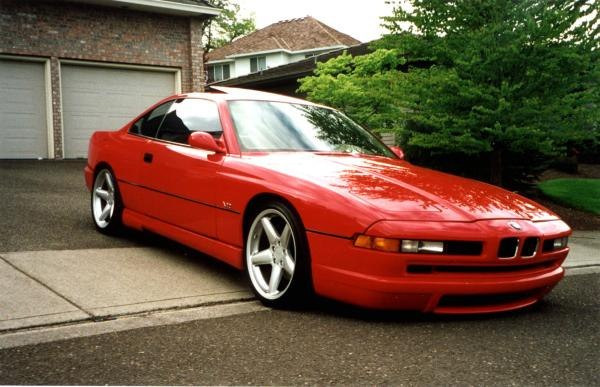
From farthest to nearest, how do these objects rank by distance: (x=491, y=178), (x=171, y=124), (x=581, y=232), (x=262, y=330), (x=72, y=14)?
(x=72, y=14), (x=491, y=178), (x=581, y=232), (x=171, y=124), (x=262, y=330)

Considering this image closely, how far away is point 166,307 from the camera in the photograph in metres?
4.09

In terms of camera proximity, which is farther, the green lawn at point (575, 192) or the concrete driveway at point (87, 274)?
the green lawn at point (575, 192)

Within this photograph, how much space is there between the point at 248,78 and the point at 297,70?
13.7ft

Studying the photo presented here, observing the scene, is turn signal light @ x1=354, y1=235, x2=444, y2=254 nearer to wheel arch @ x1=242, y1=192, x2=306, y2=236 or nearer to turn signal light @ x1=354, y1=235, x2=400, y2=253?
turn signal light @ x1=354, y1=235, x2=400, y2=253

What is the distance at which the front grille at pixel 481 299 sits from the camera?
382 cm

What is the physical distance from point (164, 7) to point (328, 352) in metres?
14.2

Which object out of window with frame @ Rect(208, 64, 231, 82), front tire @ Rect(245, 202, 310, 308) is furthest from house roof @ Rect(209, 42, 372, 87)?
window with frame @ Rect(208, 64, 231, 82)

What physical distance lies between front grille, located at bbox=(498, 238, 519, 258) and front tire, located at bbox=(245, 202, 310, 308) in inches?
45.6

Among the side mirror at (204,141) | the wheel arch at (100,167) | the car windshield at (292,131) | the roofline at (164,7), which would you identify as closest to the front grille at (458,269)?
the car windshield at (292,131)

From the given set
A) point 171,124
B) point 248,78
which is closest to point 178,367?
point 171,124

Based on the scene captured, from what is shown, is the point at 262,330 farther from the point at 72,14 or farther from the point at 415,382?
the point at 72,14

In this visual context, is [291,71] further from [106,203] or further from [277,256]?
[277,256]

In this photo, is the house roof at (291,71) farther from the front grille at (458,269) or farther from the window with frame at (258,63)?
the window with frame at (258,63)

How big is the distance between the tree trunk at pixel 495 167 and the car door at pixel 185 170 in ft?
20.9
